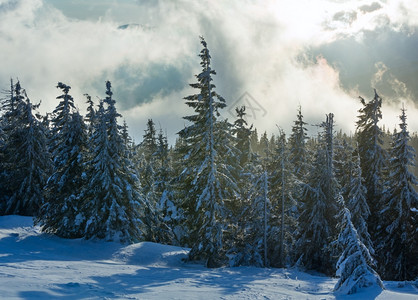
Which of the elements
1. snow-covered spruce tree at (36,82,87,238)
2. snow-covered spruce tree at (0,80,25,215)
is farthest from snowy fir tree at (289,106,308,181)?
snow-covered spruce tree at (0,80,25,215)

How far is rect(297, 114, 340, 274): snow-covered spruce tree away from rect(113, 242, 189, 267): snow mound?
11224mm

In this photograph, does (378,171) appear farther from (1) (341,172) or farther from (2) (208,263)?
(2) (208,263)

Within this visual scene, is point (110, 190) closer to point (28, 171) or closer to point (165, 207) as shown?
point (28, 171)

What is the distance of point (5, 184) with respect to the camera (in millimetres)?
31953

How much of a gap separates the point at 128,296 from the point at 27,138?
27.5 m

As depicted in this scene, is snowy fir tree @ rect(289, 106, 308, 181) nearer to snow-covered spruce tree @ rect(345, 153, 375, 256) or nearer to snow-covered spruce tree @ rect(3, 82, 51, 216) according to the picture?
snow-covered spruce tree @ rect(345, 153, 375, 256)

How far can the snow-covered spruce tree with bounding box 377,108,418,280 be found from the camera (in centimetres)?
2478

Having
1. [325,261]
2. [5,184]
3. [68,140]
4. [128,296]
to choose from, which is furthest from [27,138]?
[325,261]

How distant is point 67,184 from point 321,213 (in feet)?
71.5

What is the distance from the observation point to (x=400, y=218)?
2550 centimetres

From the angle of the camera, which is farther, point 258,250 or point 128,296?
point 258,250

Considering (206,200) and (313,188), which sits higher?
(313,188)

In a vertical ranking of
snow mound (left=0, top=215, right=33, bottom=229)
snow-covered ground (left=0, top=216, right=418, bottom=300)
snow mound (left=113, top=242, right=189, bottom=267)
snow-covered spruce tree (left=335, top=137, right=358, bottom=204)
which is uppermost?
snow-covered spruce tree (left=335, top=137, right=358, bottom=204)

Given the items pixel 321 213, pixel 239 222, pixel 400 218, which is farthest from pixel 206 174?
pixel 400 218
